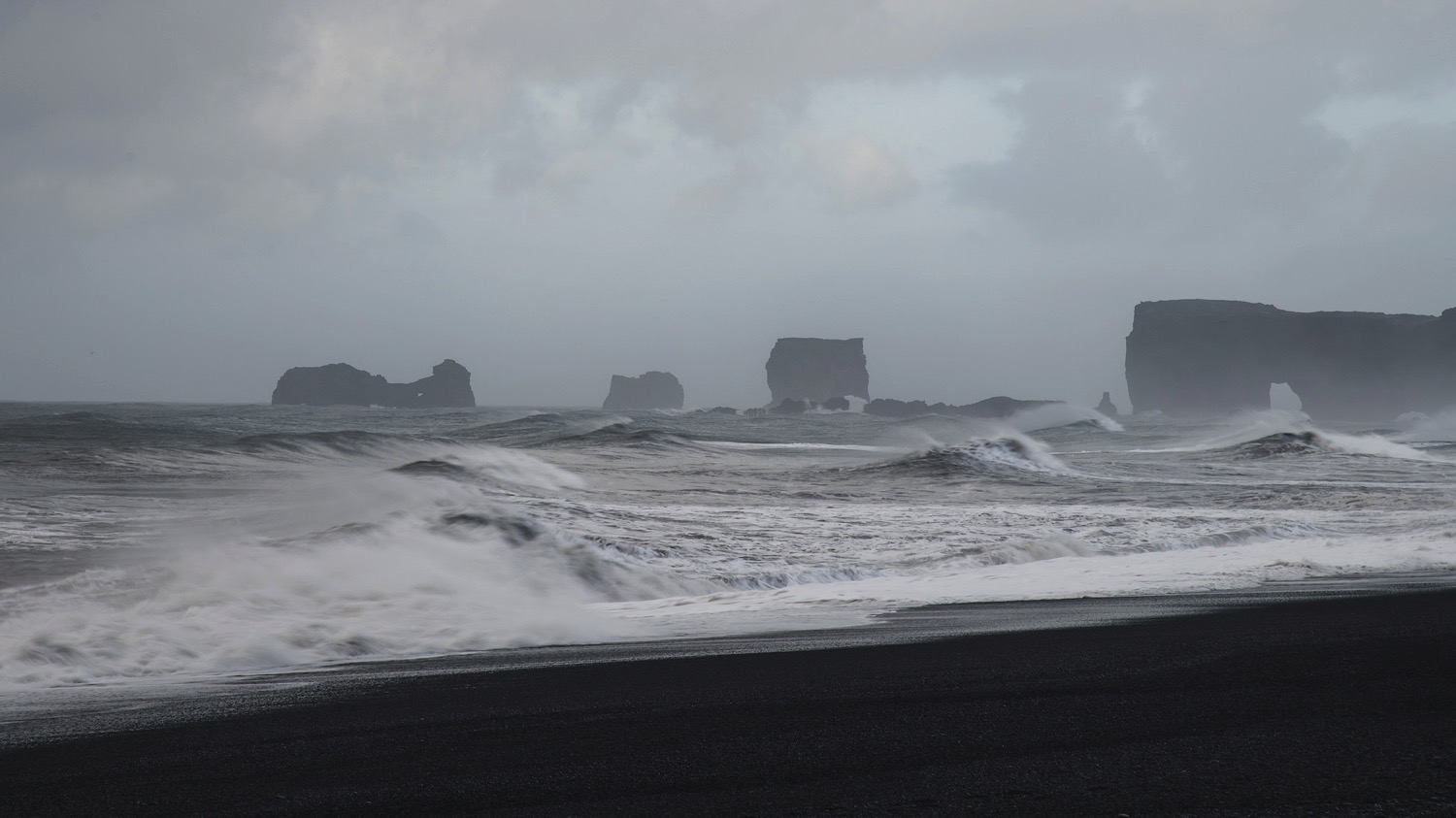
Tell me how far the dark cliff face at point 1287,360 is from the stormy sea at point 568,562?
8306 cm

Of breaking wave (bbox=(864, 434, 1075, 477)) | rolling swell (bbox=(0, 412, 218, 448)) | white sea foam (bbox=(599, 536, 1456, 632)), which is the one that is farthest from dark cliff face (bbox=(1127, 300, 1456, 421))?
rolling swell (bbox=(0, 412, 218, 448))

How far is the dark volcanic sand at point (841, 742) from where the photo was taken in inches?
89.7

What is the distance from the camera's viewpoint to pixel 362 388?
403 ft

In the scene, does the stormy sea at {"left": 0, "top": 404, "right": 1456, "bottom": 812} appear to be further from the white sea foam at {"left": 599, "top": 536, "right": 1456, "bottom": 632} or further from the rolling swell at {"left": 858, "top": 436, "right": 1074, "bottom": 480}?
the rolling swell at {"left": 858, "top": 436, "right": 1074, "bottom": 480}

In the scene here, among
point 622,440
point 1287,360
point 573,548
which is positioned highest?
point 1287,360

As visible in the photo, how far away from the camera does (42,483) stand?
47.3 ft

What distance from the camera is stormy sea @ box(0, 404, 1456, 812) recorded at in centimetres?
477

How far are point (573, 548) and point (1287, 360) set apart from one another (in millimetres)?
104059

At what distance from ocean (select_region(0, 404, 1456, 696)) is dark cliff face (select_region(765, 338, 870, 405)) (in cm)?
10717

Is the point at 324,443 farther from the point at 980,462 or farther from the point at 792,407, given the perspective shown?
the point at 792,407

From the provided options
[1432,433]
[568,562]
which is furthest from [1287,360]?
[568,562]

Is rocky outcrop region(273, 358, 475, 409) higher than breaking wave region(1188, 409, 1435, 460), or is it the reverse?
rocky outcrop region(273, 358, 475, 409)

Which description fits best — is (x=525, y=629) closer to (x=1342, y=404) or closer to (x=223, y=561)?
(x=223, y=561)

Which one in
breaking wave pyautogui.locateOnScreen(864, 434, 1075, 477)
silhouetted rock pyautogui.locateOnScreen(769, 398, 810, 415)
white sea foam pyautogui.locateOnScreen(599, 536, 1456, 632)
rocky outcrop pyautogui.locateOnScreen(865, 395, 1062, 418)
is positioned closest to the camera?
white sea foam pyautogui.locateOnScreen(599, 536, 1456, 632)
